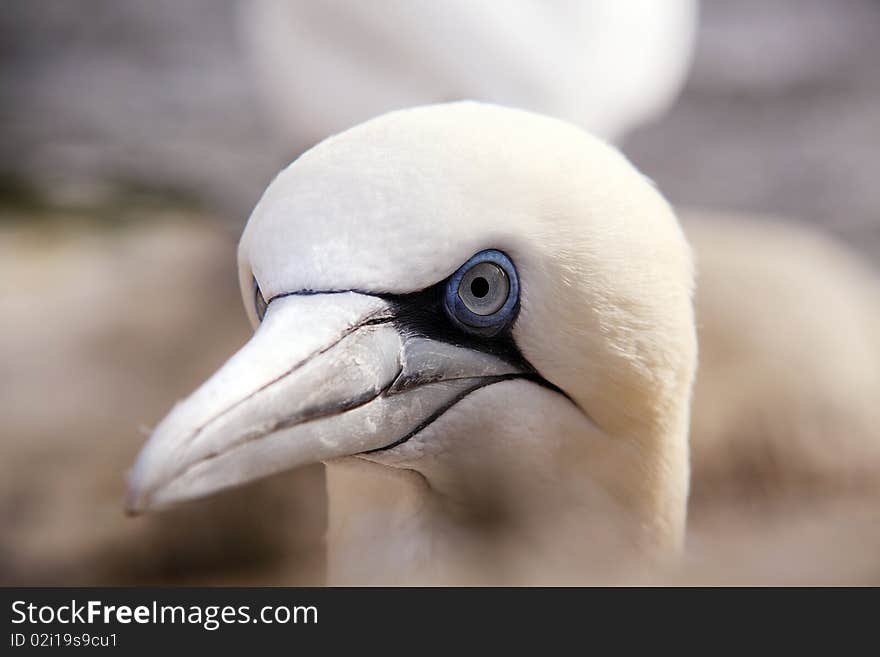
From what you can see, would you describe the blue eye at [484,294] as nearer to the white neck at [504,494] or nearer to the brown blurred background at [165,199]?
the white neck at [504,494]

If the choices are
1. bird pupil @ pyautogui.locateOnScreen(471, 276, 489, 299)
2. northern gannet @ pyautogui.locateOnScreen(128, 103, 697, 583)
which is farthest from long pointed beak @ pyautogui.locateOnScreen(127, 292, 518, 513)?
bird pupil @ pyautogui.locateOnScreen(471, 276, 489, 299)

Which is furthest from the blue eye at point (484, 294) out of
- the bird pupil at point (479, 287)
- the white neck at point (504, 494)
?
the white neck at point (504, 494)

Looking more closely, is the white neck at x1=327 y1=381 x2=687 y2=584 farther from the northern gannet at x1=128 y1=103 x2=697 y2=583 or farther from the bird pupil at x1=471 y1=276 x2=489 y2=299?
the bird pupil at x1=471 y1=276 x2=489 y2=299

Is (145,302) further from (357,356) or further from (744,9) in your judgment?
(744,9)

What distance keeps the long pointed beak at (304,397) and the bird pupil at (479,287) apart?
0.14 m

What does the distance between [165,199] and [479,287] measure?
7.33 metres

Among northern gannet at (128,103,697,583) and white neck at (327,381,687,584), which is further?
white neck at (327,381,687,584)

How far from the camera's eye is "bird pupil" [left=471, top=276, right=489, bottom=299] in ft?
8.36

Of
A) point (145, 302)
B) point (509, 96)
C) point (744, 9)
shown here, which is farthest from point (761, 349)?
point (744, 9)

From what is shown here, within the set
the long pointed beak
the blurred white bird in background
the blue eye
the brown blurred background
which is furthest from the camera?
the blurred white bird in background

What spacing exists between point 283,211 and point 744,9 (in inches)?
459

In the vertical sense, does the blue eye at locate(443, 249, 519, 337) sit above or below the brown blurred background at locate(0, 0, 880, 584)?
below

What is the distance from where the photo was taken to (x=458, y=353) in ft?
8.66

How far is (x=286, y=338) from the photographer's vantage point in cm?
238
